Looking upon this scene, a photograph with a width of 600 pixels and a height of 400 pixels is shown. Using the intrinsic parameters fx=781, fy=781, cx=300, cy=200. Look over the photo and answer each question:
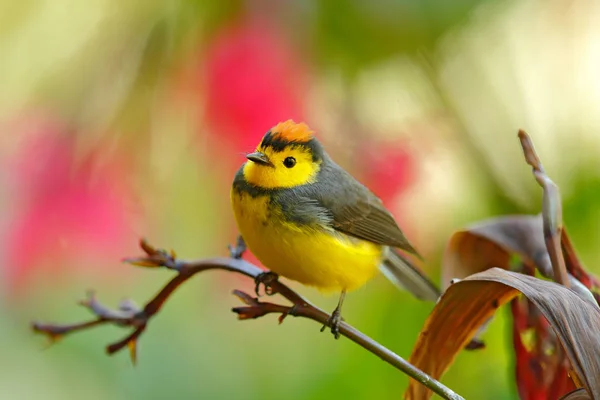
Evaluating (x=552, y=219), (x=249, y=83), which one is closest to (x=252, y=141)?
(x=249, y=83)

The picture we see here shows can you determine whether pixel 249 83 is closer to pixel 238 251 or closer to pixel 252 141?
pixel 252 141

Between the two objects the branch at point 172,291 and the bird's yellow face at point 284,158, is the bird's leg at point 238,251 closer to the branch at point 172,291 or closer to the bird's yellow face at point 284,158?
the branch at point 172,291

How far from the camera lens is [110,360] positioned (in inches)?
68.0

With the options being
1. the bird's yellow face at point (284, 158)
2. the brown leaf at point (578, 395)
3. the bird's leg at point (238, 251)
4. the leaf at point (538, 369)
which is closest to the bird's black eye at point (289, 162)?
the bird's yellow face at point (284, 158)

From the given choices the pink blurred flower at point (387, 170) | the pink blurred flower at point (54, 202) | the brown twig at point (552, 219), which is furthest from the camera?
the pink blurred flower at point (387, 170)

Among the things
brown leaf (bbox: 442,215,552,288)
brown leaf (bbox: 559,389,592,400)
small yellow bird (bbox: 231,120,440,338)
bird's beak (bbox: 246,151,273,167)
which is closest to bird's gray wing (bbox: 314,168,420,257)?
small yellow bird (bbox: 231,120,440,338)

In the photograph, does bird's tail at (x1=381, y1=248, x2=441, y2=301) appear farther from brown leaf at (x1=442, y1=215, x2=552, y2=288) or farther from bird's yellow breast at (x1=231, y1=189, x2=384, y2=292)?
brown leaf at (x1=442, y1=215, x2=552, y2=288)

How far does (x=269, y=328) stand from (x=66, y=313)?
1.56 ft

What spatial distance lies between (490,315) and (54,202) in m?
0.91

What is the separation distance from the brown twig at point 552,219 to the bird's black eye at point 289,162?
21.0 inches

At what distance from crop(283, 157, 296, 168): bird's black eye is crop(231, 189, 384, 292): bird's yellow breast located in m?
0.07

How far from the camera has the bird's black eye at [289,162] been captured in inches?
47.7

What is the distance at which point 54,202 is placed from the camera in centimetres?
139

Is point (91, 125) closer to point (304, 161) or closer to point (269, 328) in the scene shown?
point (304, 161)
